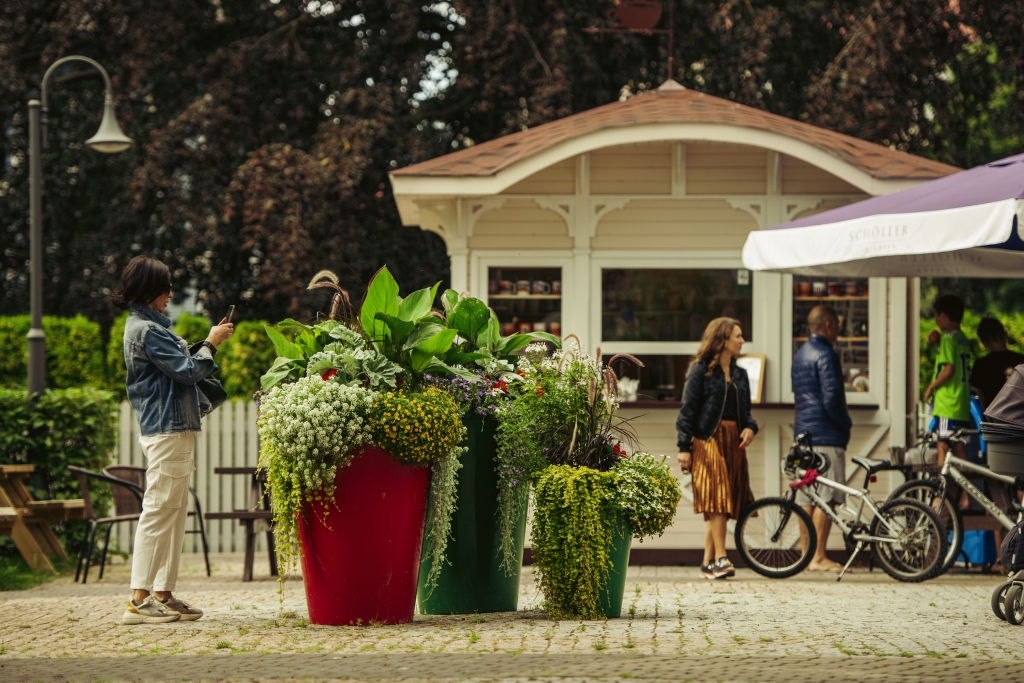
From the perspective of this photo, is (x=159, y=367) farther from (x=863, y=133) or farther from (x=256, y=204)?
(x=863, y=133)

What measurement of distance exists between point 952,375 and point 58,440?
6.91 metres

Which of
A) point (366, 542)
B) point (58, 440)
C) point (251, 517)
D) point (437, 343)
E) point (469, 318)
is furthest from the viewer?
point (58, 440)

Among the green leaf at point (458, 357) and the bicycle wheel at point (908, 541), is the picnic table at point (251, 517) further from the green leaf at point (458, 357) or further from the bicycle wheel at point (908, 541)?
the bicycle wheel at point (908, 541)

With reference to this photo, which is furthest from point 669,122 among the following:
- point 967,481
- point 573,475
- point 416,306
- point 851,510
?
point 573,475

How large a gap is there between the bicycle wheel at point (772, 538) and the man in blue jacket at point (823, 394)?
0.38 metres

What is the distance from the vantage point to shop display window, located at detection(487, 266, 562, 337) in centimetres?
1075

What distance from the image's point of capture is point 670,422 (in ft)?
34.2

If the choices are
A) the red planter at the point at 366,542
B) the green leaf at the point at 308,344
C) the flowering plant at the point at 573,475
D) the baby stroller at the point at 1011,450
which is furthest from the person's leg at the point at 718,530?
the green leaf at the point at 308,344

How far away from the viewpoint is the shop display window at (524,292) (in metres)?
10.8

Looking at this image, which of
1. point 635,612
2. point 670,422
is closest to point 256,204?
point 670,422

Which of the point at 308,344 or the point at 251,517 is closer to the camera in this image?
the point at 308,344

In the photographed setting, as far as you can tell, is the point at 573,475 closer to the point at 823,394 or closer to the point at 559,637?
the point at 559,637

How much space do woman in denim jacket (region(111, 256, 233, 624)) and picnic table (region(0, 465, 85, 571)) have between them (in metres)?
3.22

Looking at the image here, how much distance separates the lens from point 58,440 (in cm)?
1045
